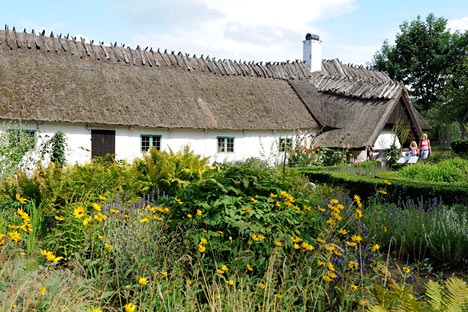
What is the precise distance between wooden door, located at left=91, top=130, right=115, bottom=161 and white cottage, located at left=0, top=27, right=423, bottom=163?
0.04 m

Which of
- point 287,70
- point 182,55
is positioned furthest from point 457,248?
point 287,70

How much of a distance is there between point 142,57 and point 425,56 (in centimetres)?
2976

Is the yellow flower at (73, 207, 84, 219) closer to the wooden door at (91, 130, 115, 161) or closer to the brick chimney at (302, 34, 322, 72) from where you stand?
the wooden door at (91, 130, 115, 161)

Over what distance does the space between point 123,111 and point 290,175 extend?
1154 cm

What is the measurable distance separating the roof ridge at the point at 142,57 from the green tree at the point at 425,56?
19.7 metres

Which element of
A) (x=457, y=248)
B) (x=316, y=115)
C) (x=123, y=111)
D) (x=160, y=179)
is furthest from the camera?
(x=316, y=115)

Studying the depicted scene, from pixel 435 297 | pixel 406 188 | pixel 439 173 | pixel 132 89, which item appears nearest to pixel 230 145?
pixel 132 89

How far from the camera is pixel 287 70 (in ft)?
74.6

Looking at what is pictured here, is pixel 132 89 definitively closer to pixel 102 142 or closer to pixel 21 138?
pixel 102 142

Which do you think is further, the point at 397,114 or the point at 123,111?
the point at 397,114

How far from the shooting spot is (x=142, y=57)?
1819cm

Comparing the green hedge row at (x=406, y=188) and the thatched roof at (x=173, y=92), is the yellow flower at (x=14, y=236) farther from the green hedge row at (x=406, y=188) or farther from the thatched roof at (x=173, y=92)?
the thatched roof at (x=173, y=92)

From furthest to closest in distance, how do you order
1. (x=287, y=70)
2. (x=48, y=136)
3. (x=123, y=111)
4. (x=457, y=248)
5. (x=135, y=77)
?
1. (x=287, y=70)
2. (x=135, y=77)
3. (x=123, y=111)
4. (x=48, y=136)
5. (x=457, y=248)

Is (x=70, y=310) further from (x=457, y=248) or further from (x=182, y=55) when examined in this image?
(x=182, y=55)
